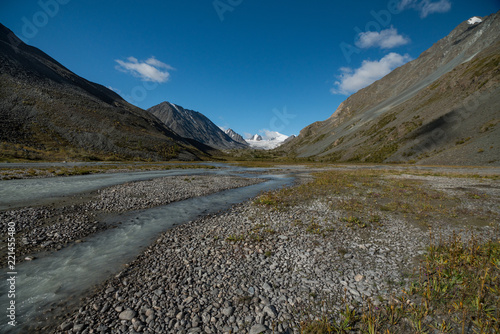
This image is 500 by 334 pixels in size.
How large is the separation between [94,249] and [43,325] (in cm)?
545

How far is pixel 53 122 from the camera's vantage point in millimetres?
104375

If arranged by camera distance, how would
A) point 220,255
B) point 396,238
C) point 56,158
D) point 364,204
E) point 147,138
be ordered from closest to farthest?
1. point 220,255
2. point 396,238
3. point 364,204
4. point 56,158
5. point 147,138

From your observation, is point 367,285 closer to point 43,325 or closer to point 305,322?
point 305,322

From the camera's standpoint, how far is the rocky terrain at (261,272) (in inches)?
247

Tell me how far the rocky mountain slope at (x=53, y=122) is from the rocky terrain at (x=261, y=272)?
9876 centimetres

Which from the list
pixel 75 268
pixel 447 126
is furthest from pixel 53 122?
pixel 447 126

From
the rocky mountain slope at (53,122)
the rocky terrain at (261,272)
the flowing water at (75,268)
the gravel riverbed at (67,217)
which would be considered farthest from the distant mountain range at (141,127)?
the rocky terrain at (261,272)

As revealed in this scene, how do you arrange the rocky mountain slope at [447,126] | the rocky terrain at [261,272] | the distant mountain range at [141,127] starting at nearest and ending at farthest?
1. the rocky terrain at [261,272]
2. the rocky mountain slope at [447,126]
3. the distant mountain range at [141,127]

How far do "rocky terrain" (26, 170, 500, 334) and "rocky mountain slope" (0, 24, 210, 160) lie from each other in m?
98.8

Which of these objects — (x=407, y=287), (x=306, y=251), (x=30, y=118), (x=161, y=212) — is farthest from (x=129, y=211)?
(x=30, y=118)

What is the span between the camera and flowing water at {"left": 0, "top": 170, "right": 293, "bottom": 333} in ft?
22.7

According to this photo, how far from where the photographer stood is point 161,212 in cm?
1816

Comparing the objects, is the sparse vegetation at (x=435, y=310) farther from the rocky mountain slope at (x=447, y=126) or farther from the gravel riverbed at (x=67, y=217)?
the rocky mountain slope at (x=447, y=126)

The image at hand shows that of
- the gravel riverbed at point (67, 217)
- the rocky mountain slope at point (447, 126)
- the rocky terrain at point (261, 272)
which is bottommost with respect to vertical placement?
the rocky terrain at point (261, 272)
